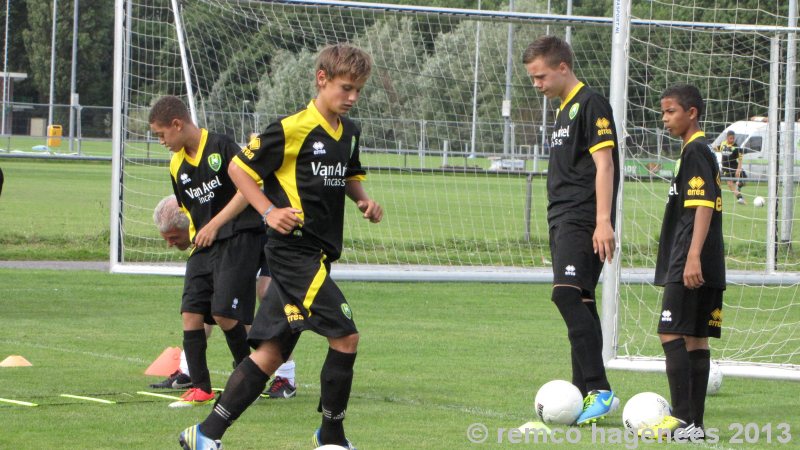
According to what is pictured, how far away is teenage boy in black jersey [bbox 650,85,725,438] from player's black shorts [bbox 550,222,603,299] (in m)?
0.38

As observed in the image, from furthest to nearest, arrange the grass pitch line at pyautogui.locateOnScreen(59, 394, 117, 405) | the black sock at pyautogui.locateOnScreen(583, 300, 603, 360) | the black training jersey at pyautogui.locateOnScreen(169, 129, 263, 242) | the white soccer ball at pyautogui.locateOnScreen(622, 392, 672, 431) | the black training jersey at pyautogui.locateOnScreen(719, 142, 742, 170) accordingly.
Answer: the black training jersey at pyautogui.locateOnScreen(719, 142, 742, 170), the black training jersey at pyautogui.locateOnScreen(169, 129, 263, 242), the grass pitch line at pyautogui.locateOnScreen(59, 394, 117, 405), the black sock at pyautogui.locateOnScreen(583, 300, 603, 360), the white soccer ball at pyautogui.locateOnScreen(622, 392, 672, 431)

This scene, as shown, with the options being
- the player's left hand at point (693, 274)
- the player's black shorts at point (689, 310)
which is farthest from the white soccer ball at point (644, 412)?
the player's left hand at point (693, 274)

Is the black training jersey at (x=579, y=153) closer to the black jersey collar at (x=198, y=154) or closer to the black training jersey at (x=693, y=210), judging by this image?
the black training jersey at (x=693, y=210)

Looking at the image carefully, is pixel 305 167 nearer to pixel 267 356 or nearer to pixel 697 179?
pixel 267 356

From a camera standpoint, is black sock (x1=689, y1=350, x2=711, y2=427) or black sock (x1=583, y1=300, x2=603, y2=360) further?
black sock (x1=583, y1=300, x2=603, y2=360)

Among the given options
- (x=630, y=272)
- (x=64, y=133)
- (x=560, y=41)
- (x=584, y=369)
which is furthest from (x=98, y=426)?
(x=64, y=133)

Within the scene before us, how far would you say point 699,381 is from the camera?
6.24 metres

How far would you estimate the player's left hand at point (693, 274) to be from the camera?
6.09m

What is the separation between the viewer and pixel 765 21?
22062mm

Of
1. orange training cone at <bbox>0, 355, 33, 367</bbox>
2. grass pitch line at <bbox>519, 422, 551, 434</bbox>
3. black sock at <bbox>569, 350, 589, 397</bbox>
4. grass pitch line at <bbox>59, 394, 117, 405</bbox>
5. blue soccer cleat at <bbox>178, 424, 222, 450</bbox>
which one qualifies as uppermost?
black sock at <bbox>569, 350, 589, 397</bbox>

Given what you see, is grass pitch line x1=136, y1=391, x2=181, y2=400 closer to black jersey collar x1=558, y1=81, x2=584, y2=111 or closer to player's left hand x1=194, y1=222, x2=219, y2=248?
player's left hand x1=194, y1=222, x2=219, y2=248

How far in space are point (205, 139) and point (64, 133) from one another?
46.3 metres

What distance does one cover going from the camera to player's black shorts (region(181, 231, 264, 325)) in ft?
22.6

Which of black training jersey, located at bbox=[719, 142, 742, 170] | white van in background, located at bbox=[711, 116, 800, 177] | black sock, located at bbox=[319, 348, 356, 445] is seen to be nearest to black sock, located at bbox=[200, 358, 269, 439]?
black sock, located at bbox=[319, 348, 356, 445]
